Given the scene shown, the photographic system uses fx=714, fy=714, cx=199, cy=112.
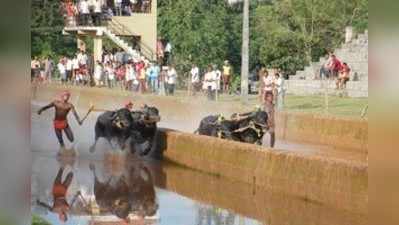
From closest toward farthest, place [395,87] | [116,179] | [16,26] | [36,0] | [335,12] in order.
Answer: [16,26]
[395,87]
[36,0]
[335,12]
[116,179]

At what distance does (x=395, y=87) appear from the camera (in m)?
1.70

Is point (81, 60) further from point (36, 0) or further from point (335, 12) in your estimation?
point (335, 12)

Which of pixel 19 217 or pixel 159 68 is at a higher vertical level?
pixel 159 68

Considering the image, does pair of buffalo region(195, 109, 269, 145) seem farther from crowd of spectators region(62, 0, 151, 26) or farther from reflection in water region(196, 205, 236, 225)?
crowd of spectators region(62, 0, 151, 26)

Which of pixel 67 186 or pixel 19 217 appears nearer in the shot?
pixel 19 217

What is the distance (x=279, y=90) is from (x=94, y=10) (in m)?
1.33

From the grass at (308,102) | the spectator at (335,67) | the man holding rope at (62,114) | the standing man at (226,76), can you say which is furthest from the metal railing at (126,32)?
the spectator at (335,67)

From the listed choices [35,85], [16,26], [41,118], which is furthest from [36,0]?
[16,26]

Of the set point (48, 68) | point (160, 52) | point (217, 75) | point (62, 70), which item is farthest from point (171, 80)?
point (48, 68)

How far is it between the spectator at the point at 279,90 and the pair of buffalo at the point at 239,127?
0.12m

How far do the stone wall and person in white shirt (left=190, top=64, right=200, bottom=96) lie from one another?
604mm

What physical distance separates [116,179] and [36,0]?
1.36 m

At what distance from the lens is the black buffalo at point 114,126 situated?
5.03 metres

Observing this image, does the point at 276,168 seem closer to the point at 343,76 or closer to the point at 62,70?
the point at 343,76
